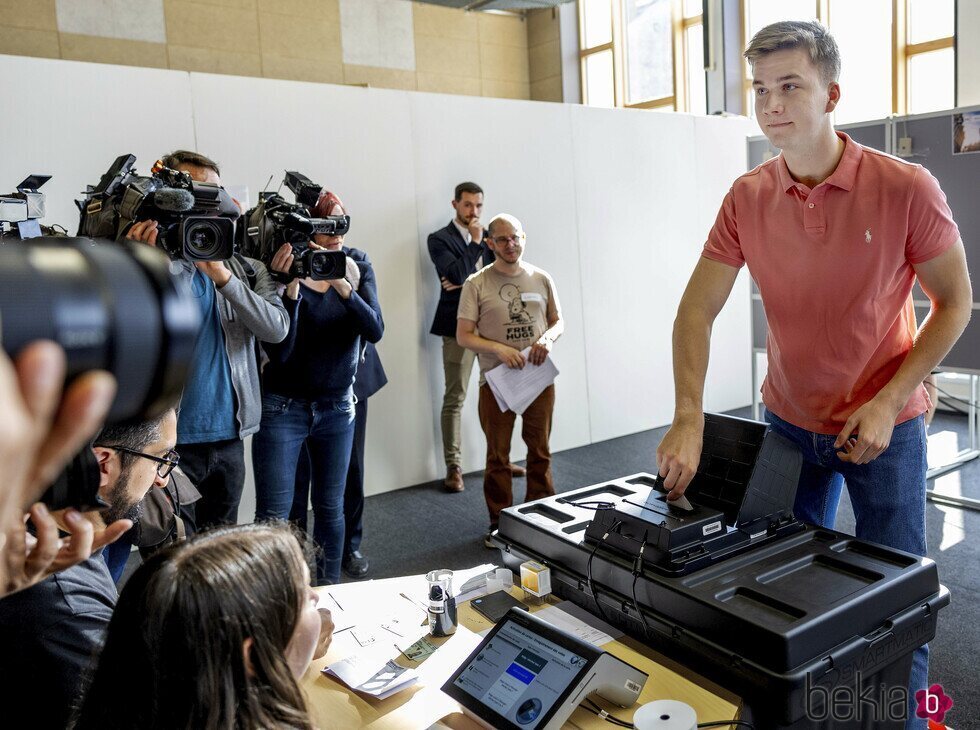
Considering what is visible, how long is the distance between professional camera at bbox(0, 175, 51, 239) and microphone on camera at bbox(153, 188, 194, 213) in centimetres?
51

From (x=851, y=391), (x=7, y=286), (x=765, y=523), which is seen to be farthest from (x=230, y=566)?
(x=851, y=391)

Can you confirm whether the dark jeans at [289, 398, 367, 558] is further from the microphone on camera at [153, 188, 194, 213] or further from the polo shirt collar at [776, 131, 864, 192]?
the polo shirt collar at [776, 131, 864, 192]

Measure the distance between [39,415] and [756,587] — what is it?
1.29 m

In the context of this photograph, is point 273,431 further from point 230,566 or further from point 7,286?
point 7,286

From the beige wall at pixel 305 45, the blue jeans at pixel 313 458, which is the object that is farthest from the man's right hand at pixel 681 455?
the beige wall at pixel 305 45

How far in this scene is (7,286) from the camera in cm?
43

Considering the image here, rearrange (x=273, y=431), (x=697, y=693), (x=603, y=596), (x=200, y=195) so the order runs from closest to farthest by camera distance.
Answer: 1. (x=697, y=693)
2. (x=603, y=596)
3. (x=200, y=195)
4. (x=273, y=431)

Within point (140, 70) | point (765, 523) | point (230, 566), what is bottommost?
point (765, 523)

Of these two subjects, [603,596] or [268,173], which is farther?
[268,173]

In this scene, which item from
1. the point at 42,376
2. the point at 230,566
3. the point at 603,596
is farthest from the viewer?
the point at 603,596

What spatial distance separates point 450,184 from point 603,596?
3449 mm

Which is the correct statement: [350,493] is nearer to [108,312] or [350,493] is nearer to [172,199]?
[172,199]

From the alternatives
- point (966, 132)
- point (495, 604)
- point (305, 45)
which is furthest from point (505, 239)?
point (305, 45)

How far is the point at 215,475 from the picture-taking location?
2.68m
